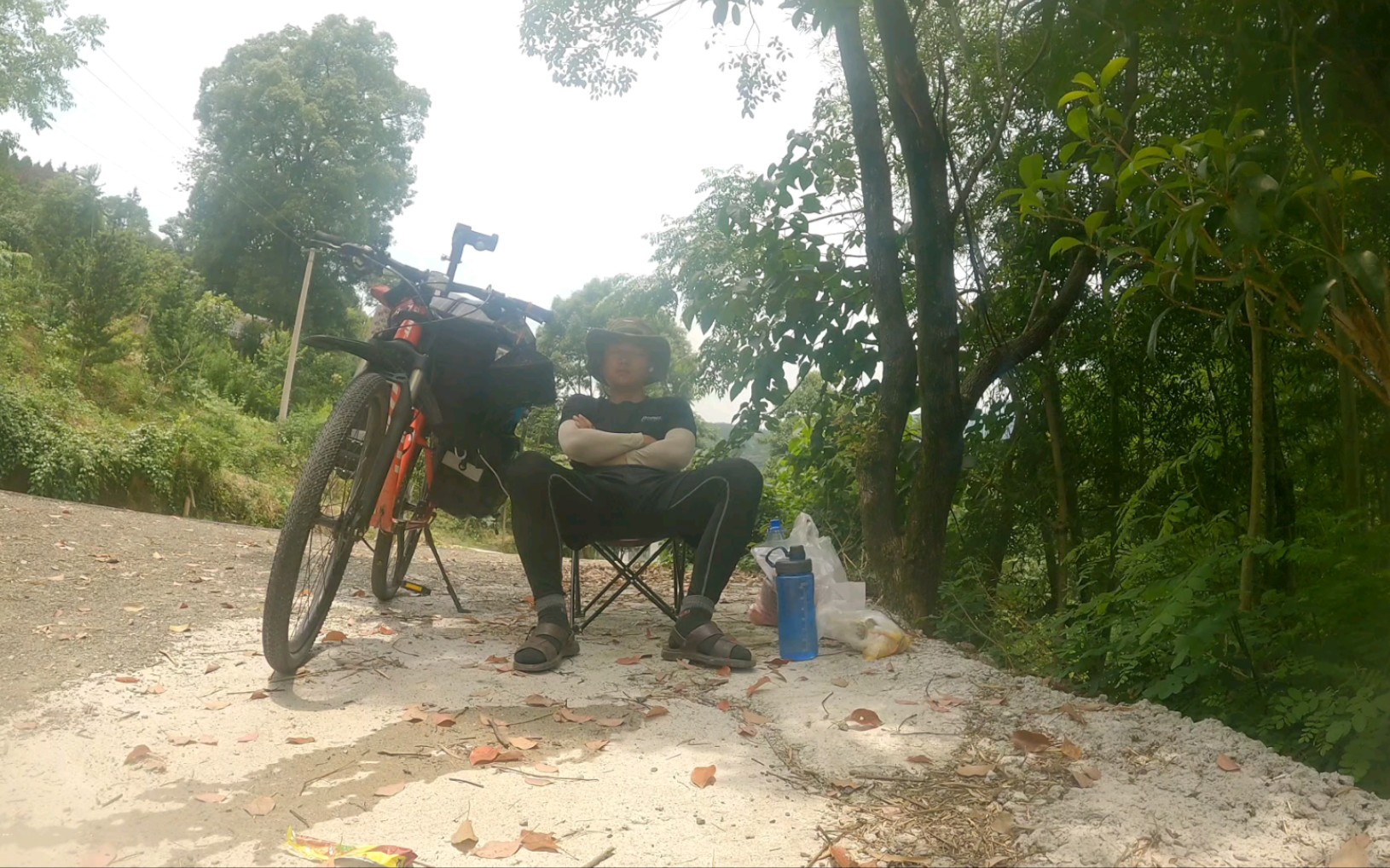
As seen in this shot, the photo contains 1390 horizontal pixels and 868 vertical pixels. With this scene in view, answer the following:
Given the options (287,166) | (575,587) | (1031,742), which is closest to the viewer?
(1031,742)

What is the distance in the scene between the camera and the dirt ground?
178 centimetres

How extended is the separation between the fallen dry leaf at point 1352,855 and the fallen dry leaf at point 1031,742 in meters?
0.69

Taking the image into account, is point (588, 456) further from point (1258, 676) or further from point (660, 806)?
point (1258, 676)

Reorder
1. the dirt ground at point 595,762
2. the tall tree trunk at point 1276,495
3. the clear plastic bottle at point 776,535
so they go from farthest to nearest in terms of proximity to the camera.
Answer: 1. the clear plastic bottle at point 776,535
2. the tall tree trunk at point 1276,495
3. the dirt ground at point 595,762

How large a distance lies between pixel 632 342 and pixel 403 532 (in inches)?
45.1

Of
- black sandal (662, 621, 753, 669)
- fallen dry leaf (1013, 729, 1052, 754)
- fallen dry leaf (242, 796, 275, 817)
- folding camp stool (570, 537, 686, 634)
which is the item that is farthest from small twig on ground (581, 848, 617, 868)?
folding camp stool (570, 537, 686, 634)

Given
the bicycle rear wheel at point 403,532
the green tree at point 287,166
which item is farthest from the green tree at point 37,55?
the bicycle rear wheel at point 403,532

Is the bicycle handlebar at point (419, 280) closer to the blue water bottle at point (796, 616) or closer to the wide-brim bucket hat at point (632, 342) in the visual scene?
the wide-brim bucket hat at point (632, 342)

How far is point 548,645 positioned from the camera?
3.00 meters

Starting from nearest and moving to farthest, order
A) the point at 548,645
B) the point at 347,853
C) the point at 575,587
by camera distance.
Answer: the point at 347,853 → the point at 548,645 → the point at 575,587

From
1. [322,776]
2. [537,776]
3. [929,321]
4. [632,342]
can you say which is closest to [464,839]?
[537,776]

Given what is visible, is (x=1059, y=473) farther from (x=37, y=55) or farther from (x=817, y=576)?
(x=37, y=55)

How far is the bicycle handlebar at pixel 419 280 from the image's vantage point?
316 cm

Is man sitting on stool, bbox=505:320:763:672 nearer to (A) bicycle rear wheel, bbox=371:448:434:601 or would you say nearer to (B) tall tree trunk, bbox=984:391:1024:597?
(A) bicycle rear wheel, bbox=371:448:434:601
